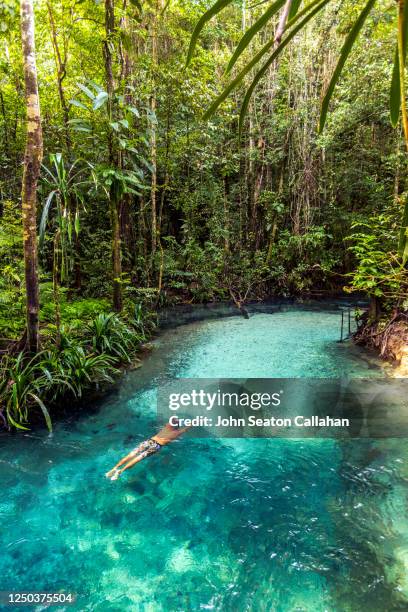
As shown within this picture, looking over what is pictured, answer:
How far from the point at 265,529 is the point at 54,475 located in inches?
65.1

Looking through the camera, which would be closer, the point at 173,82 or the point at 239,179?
the point at 173,82

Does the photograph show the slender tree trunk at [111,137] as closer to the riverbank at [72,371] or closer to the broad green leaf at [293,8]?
the riverbank at [72,371]

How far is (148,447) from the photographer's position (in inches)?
125

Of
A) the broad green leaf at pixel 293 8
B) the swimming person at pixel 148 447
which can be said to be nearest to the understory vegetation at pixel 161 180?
the swimming person at pixel 148 447

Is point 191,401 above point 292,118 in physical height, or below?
below

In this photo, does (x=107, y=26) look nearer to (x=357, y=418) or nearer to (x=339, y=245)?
(x=357, y=418)

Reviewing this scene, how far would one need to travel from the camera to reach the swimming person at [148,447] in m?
2.90

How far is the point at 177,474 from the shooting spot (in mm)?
2883

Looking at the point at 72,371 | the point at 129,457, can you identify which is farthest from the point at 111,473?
the point at 72,371

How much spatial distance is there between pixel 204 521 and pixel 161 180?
30.4 feet

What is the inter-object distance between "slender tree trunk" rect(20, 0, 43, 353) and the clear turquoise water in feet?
4.03

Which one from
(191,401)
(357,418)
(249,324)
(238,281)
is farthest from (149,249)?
(357,418)

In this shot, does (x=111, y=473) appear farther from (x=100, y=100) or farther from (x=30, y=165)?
(x=100, y=100)

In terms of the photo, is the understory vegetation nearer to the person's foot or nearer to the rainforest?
the rainforest
